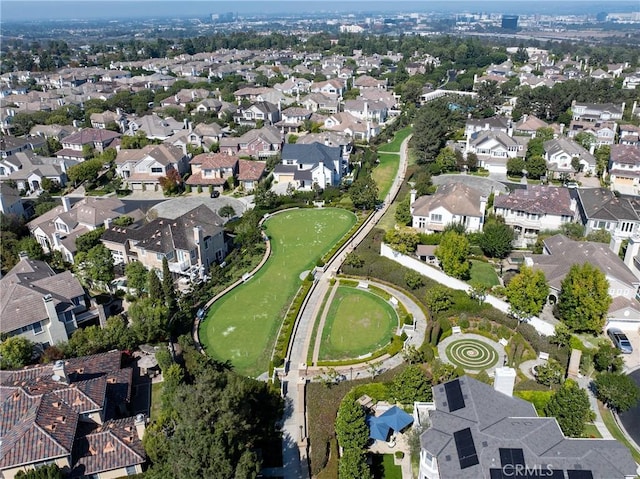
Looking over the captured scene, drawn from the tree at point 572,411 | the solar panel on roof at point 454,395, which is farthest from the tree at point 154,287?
the tree at point 572,411

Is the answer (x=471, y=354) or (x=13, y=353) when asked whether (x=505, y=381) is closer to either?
(x=471, y=354)

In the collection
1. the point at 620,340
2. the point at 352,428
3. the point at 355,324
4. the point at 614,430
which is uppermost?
the point at 352,428

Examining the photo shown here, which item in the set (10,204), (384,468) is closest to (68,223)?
(10,204)

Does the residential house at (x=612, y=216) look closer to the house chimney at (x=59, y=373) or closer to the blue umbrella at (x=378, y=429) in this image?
the blue umbrella at (x=378, y=429)

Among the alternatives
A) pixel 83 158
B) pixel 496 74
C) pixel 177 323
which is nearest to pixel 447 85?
pixel 496 74

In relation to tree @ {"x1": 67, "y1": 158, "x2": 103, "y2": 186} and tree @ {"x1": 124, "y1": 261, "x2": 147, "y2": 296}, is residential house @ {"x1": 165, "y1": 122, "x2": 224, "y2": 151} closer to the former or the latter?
tree @ {"x1": 67, "y1": 158, "x2": 103, "y2": 186}

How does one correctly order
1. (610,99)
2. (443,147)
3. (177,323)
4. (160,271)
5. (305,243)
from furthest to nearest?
(610,99) < (443,147) < (305,243) < (160,271) < (177,323)

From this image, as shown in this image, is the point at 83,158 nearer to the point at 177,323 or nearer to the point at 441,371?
the point at 177,323
